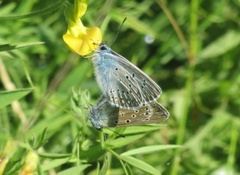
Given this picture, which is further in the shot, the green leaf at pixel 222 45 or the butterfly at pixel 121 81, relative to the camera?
the green leaf at pixel 222 45

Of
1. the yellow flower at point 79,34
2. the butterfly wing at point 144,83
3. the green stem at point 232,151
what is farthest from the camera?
the green stem at point 232,151

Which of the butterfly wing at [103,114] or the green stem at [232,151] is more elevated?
the butterfly wing at [103,114]

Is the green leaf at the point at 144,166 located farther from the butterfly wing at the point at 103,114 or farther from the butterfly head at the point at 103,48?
the butterfly head at the point at 103,48

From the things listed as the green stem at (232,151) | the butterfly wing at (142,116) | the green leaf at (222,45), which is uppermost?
the green leaf at (222,45)

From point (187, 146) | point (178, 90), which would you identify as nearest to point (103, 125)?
point (187, 146)

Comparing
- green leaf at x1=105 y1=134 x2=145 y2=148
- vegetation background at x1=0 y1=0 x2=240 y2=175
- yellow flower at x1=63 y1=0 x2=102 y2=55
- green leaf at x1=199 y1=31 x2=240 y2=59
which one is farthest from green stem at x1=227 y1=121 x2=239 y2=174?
yellow flower at x1=63 y1=0 x2=102 y2=55

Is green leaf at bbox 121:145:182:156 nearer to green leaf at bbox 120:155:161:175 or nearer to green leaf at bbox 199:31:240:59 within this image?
green leaf at bbox 120:155:161:175

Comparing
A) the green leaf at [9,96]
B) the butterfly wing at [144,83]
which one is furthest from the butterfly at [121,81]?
the green leaf at [9,96]

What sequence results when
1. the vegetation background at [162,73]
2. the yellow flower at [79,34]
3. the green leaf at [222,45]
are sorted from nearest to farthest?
the yellow flower at [79,34], the vegetation background at [162,73], the green leaf at [222,45]
